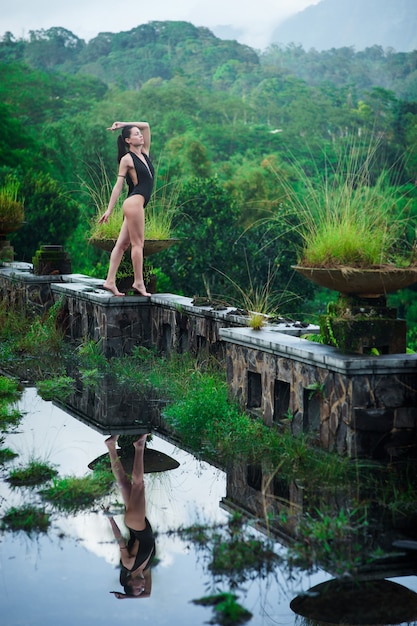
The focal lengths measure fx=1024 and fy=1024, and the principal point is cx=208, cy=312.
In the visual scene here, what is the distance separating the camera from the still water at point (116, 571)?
432 centimetres

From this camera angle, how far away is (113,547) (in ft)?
16.9

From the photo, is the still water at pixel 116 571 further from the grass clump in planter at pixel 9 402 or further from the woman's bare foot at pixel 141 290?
the woman's bare foot at pixel 141 290

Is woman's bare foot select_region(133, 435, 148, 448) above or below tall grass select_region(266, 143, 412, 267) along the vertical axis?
below

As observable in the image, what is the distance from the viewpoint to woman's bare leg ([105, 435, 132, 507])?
6.13 metres

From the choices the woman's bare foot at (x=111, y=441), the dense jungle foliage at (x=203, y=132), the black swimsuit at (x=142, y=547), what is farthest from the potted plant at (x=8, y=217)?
the black swimsuit at (x=142, y=547)

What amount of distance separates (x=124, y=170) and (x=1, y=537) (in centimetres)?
603

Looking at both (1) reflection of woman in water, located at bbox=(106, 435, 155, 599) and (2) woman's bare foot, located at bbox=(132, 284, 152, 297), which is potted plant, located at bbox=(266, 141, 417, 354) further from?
(2) woman's bare foot, located at bbox=(132, 284, 152, 297)

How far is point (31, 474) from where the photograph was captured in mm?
6523

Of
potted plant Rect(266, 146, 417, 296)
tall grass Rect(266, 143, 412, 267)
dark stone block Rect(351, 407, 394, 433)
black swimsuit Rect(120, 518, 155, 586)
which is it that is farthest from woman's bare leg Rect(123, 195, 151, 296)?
black swimsuit Rect(120, 518, 155, 586)

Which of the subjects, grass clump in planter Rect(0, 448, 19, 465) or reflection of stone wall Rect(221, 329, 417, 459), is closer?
reflection of stone wall Rect(221, 329, 417, 459)

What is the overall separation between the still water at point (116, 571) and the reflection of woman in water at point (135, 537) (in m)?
0.04

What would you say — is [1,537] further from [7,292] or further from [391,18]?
[391,18]

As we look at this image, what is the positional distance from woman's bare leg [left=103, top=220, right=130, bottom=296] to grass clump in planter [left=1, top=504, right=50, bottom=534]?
5.71 meters

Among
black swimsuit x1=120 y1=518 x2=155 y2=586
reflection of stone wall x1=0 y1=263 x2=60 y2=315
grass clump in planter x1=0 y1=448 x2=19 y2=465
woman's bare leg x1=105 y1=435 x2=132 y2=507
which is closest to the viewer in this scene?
black swimsuit x1=120 y1=518 x2=155 y2=586
